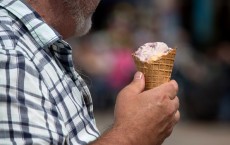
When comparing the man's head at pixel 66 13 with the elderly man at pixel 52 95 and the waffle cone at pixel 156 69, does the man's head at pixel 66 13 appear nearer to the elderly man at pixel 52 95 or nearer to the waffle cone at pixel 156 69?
the elderly man at pixel 52 95

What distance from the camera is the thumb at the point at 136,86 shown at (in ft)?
8.66

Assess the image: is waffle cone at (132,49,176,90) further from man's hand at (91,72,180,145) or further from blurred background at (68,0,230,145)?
blurred background at (68,0,230,145)

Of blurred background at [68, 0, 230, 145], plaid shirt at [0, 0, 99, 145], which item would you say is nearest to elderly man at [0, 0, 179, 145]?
plaid shirt at [0, 0, 99, 145]

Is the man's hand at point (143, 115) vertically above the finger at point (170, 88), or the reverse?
the finger at point (170, 88)

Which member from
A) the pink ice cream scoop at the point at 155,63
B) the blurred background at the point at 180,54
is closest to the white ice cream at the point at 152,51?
the pink ice cream scoop at the point at 155,63

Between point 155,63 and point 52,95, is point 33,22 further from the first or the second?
point 155,63

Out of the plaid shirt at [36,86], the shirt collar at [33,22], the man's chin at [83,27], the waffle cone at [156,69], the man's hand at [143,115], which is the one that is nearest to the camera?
the plaid shirt at [36,86]

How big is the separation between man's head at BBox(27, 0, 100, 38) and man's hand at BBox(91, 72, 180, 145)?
439 mm

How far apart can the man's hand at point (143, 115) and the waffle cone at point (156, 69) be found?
5 cm

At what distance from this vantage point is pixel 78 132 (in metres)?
2.62

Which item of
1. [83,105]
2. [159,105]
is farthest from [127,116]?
[83,105]

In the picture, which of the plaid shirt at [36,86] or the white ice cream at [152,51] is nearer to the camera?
the plaid shirt at [36,86]

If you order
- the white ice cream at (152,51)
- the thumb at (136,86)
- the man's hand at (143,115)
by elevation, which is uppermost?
the white ice cream at (152,51)

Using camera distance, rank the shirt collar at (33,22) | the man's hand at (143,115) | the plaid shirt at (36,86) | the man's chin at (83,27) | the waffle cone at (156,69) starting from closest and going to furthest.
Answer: the plaid shirt at (36,86) → the man's hand at (143,115) → the shirt collar at (33,22) → the waffle cone at (156,69) → the man's chin at (83,27)
